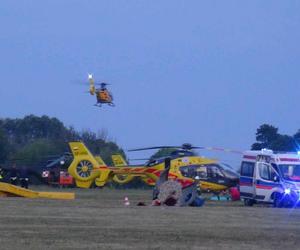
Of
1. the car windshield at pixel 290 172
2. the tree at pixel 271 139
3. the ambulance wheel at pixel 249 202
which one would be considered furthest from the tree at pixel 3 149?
the car windshield at pixel 290 172

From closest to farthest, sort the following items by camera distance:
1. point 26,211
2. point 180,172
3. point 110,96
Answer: point 26,211 < point 180,172 < point 110,96

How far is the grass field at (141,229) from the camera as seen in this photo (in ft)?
60.0

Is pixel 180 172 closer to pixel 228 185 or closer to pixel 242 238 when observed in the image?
pixel 228 185

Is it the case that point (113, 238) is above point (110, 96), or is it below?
below

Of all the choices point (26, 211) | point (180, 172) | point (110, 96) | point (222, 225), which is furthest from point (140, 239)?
point (110, 96)

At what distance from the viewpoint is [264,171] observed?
4072cm

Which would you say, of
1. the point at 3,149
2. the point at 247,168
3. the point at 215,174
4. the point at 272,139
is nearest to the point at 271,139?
the point at 272,139

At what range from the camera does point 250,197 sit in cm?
4162

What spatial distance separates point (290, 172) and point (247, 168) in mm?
2970

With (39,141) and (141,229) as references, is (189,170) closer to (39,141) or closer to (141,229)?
(141,229)

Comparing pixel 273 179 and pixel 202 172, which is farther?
pixel 202 172

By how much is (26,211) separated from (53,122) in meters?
114

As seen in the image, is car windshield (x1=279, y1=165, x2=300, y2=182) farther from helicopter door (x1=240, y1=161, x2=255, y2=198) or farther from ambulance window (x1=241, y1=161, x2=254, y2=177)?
ambulance window (x1=241, y1=161, x2=254, y2=177)

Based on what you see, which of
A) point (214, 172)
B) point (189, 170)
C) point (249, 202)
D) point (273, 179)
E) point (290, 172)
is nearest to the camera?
point (290, 172)
